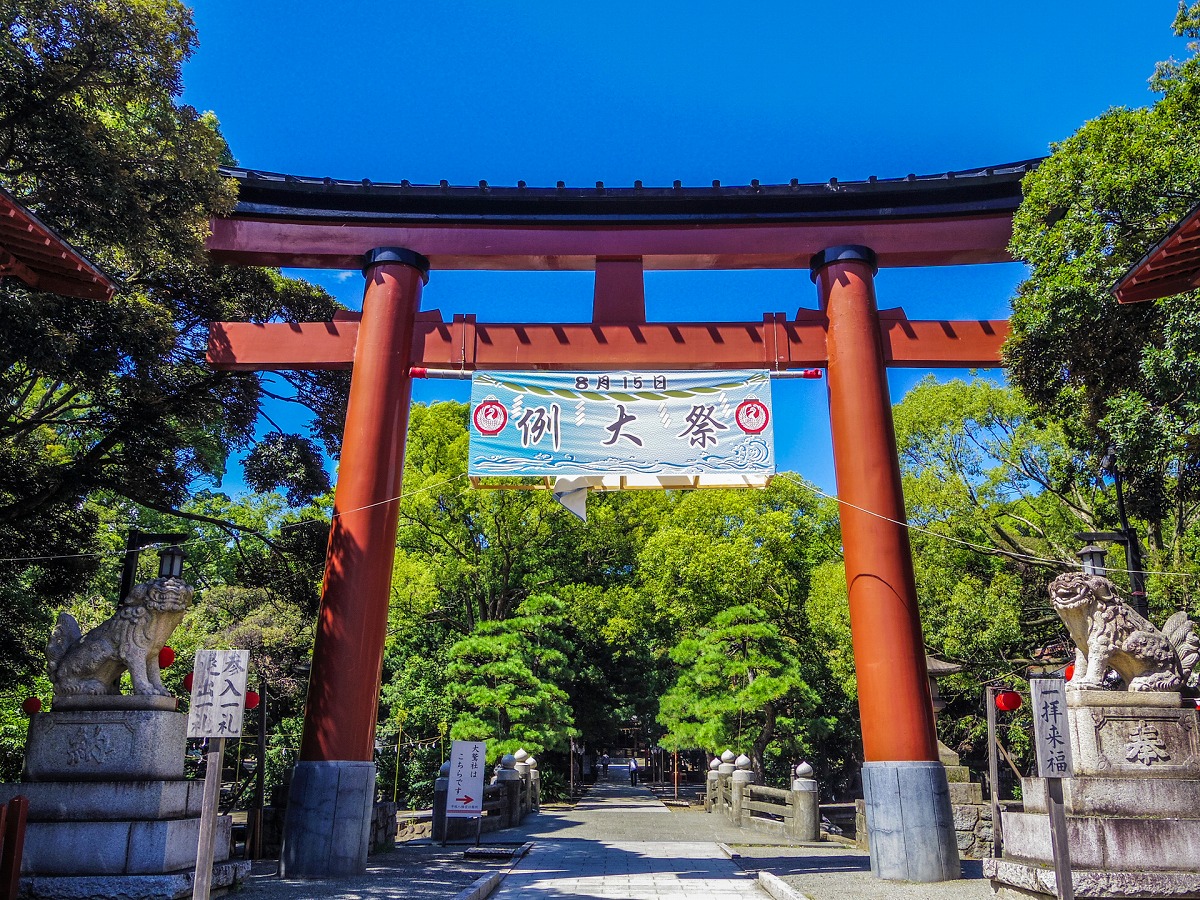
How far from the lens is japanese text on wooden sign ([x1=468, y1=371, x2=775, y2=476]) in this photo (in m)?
10.8

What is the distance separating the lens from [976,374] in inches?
907

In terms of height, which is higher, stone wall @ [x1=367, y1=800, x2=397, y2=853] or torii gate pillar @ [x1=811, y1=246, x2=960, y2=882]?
torii gate pillar @ [x1=811, y1=246, x2=960, y2=882]

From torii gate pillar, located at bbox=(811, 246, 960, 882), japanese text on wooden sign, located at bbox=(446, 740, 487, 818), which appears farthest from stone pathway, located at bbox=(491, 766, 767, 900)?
torii gate pillar, located at bbox=(811, 246, 960, 882)

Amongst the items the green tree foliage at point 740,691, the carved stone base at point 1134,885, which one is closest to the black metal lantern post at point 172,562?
the carved stone base at point 1134,885

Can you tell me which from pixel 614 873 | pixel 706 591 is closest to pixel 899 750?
A: pixel 614 873

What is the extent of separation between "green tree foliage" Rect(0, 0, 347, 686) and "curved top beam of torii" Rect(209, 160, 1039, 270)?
1.60m

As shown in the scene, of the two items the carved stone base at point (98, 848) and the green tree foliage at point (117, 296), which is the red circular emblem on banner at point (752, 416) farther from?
the carved stone base at point (98, 848)

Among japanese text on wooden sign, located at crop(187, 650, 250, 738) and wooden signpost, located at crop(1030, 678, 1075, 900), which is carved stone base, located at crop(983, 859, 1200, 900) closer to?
wooden signpost, located at crop(1030, 678, 1075, 900)

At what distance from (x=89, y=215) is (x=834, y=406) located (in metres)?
8.89

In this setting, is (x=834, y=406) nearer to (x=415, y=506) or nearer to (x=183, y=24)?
(x=183, y=24)

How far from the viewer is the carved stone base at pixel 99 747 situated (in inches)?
283

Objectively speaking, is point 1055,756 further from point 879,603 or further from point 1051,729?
point 879,603

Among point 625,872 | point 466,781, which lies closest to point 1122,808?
point 625,872

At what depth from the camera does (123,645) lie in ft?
25.1
